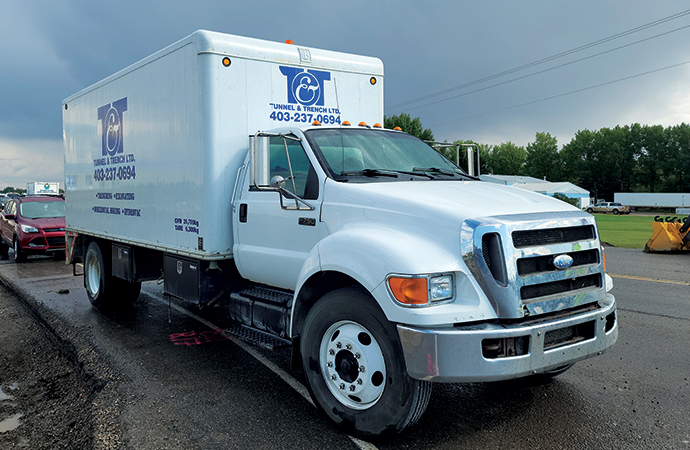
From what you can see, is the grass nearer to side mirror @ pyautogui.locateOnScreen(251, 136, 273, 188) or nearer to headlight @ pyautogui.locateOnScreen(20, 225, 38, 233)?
side mirror @ pyautogui.locateOnScreen(251, 136, 273, 188)

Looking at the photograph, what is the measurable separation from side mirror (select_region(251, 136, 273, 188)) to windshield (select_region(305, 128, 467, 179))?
19.0 inches

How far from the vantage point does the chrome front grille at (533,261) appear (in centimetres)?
332

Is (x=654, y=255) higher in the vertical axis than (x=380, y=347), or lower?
lower

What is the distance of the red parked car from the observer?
1523cm

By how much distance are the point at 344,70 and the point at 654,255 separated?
12.4 metres

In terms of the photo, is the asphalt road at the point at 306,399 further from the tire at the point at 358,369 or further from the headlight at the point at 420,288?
the headlight at the point at 420,288

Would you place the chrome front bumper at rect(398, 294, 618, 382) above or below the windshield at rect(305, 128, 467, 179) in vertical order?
below

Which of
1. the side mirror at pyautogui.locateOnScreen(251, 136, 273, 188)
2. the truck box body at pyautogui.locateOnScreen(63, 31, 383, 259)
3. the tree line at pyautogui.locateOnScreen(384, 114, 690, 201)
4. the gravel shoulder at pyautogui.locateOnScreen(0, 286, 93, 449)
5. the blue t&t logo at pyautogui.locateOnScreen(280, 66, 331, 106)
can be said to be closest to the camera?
the gravel shoulder at pyautogui.locateOnScreen(0, 286, 93, 449)

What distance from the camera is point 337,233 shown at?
4.03m

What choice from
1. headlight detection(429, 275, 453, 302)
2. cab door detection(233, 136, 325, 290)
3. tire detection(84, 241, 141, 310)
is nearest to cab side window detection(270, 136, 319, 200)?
cab door detection(233, 136, 325, 290)

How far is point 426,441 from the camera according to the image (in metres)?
3.71

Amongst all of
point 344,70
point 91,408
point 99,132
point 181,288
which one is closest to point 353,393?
point 91,408

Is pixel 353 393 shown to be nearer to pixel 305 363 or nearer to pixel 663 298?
pixel 305 363

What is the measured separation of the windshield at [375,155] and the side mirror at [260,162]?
0.48 m
